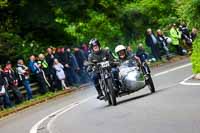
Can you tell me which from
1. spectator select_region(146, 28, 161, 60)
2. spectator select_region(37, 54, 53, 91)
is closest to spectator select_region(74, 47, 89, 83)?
spectator select_region(37, 54, 53, 91)

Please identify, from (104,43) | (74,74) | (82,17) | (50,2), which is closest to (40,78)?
(74,74)

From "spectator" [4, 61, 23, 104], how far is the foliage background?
4.35 metres

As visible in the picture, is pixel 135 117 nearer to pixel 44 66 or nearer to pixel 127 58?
pixel 127 58

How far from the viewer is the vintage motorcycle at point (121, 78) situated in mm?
18750

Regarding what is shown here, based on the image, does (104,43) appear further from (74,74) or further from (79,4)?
(74,74)

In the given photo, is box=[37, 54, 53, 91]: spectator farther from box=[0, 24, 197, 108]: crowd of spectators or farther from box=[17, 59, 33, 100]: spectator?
box=[17, 59, 33, 100]: spectator

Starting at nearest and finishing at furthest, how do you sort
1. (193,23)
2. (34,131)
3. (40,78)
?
(34,131) → (193,23) → (40,78)

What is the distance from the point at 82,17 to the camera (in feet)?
135

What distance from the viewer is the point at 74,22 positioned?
41.7 m

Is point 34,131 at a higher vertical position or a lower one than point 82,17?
lower

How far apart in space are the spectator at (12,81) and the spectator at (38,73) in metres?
1.62

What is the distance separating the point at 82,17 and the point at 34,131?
25.8 m

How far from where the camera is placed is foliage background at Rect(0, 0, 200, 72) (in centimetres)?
3581

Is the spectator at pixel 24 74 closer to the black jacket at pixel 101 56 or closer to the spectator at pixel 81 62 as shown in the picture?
the spectator at pixel 81 62
